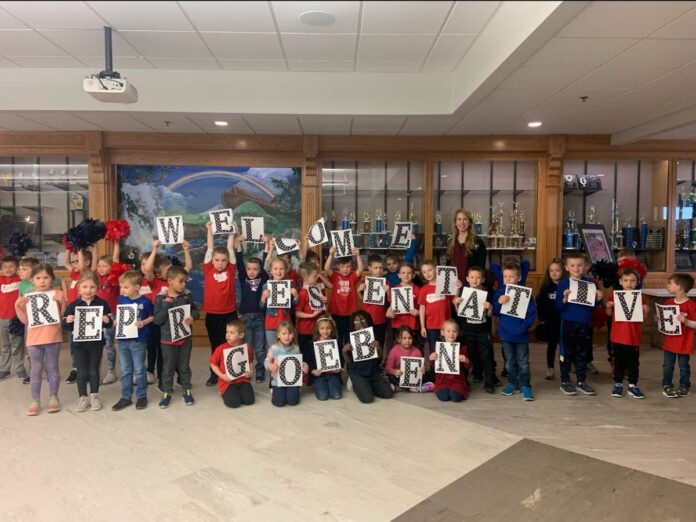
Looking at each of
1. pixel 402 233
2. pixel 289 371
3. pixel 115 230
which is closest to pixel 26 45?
pixel 115 230

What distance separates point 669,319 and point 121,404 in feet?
15.7

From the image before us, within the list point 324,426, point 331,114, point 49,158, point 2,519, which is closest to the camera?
point 2,519

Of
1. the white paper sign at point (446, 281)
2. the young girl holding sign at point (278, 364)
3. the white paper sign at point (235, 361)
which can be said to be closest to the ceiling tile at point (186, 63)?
the young girl holding sign at point (278, 364)

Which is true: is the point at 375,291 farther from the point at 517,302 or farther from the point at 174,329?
the point at 174,329

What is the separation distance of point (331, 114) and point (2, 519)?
407 cm

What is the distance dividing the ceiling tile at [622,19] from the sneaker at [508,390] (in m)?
2.85

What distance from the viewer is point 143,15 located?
10.6 feet

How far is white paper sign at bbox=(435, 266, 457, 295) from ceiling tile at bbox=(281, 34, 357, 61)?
6.89ft

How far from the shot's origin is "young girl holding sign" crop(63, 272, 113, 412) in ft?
12.1

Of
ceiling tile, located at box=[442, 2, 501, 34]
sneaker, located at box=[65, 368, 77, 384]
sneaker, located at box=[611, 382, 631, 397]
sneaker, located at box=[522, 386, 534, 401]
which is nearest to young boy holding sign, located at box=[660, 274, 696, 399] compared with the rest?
sneaker, located at box=[611, 382, 631, 397]

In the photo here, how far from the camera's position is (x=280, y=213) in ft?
20.7

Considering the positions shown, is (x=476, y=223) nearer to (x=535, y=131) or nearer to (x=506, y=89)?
(x=535, y=131)

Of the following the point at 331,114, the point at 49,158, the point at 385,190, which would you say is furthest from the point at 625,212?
the point at 49,158

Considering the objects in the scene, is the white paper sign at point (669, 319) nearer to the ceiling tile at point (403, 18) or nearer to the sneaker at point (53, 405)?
the ceiling tile at point (403, 18)
